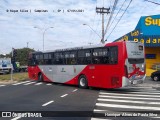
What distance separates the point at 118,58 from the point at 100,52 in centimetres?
200

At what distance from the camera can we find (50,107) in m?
13.4

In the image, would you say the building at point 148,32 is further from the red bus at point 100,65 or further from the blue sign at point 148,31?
the red bus at point 100,65

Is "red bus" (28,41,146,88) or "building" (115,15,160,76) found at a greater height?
"building" (115,15,160,76)

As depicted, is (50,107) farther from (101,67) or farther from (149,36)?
(149,36)

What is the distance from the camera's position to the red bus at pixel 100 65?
64.4 feet

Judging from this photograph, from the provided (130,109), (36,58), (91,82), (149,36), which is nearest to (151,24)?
(149,36)

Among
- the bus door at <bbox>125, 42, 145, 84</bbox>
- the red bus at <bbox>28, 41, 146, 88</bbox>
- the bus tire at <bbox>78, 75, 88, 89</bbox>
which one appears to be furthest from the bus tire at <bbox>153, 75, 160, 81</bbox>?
the bus door at <bbox>125, 42, 145, 84</bbox>

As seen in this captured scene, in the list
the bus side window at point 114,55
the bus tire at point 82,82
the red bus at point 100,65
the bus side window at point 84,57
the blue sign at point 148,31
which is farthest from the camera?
the blue sign at point 148,31

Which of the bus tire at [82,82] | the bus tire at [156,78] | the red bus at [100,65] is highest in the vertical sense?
the red bus at [100,65]

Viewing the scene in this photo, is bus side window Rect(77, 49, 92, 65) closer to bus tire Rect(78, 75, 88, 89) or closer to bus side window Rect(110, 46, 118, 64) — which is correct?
bus tire Rect(78, 75, 88, 89)

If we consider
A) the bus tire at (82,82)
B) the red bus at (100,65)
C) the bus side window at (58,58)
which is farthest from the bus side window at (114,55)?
the bus side window at (58,58)

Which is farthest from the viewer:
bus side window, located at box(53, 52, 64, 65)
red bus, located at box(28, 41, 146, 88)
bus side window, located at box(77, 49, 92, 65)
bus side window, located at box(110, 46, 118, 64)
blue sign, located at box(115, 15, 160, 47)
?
blue sign, located at box(115, 15, 160, 47)

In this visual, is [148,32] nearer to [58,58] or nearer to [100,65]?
[58,58]

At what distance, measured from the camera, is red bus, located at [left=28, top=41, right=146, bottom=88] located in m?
19.6
